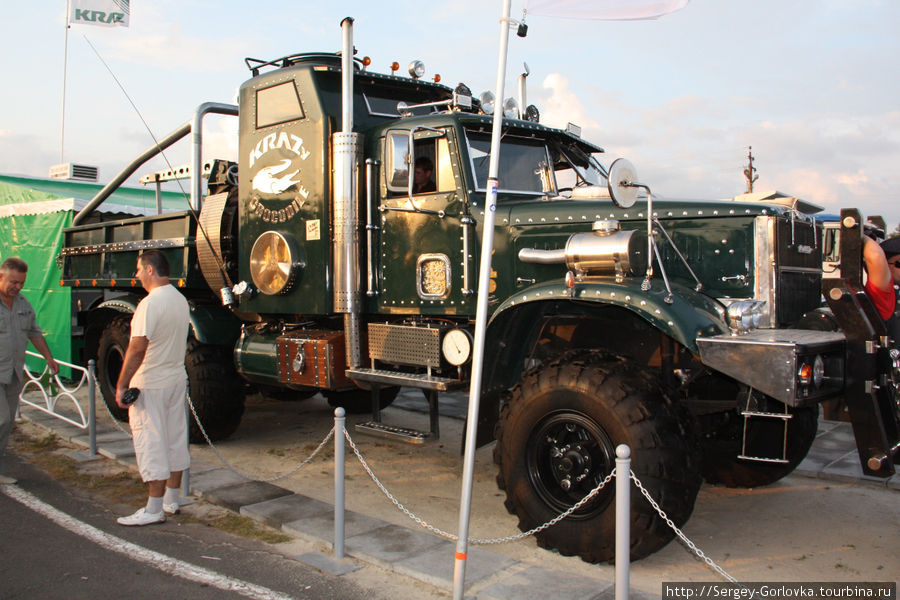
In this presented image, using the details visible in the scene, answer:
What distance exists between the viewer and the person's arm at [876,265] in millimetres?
4141

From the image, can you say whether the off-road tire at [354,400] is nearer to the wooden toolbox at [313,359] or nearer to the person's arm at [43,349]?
the wooden toolbox at [313,359]

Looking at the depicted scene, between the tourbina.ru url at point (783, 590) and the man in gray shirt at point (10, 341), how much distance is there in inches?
195

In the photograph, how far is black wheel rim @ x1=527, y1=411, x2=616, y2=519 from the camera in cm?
398

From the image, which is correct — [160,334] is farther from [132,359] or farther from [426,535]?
[426,535]

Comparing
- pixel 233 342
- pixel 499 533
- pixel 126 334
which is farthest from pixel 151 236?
pixel 499 533

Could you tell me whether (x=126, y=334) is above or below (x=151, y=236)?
below

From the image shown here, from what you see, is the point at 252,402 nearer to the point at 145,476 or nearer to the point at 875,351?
the point at 145,476

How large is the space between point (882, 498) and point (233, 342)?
5.63 metres

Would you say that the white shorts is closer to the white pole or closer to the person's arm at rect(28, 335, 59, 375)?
the person's arm at rect(28, 335, 59, 375)

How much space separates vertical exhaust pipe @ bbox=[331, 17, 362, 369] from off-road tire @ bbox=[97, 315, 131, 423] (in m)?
3.19

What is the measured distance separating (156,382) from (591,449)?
2.75 m

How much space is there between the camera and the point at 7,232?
36.9 ft

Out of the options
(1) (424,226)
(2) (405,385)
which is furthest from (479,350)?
(1) (424,226)

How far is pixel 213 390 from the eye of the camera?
263 inches
